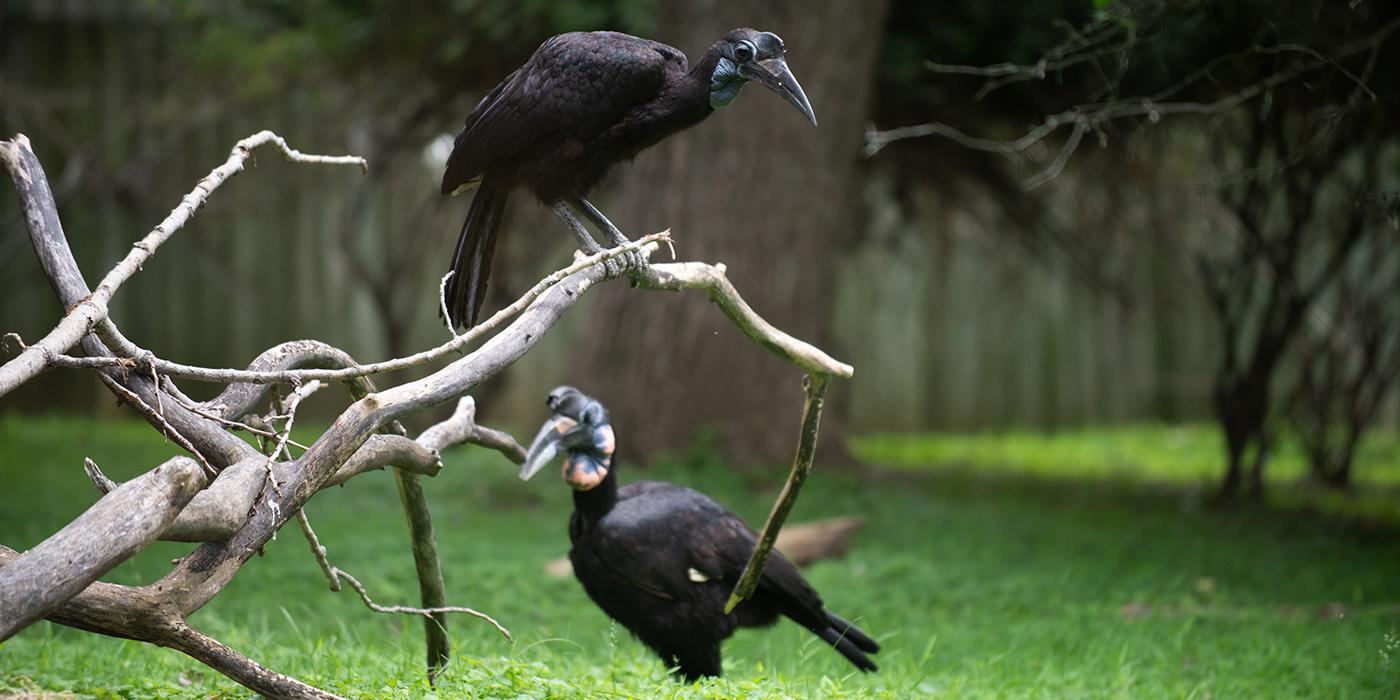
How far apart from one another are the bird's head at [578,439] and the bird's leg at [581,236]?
69 centimetres

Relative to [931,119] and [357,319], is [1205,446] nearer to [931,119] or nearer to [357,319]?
[931,119]

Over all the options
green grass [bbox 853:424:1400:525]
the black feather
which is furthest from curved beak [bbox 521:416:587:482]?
green grass [bbox 853:424:1400:525]

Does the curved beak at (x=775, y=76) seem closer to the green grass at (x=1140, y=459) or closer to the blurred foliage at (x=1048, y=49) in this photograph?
the blurred foliage at (x=1048, y=49)

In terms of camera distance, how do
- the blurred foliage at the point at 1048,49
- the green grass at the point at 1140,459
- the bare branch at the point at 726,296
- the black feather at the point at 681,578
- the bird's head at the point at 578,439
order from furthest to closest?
the green grass at the point at 1140,459, the blurred foliage at the point at 1048,49, the bird's head at the point at 578,439, the black feather at the point at 681,578, the bare branch at the point at 726,296

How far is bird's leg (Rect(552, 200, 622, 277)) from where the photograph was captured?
2567 millimetres

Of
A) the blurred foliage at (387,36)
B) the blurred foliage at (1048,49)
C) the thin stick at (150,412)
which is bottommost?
the thin stick at (150,412)

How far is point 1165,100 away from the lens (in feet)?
20.4

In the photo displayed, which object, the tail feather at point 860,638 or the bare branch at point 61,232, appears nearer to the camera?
the bare branch at point 61,232

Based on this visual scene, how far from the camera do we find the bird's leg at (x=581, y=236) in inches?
101

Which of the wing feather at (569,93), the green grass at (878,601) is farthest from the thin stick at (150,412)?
the wing feather at (569,93)

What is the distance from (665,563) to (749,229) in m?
3.30

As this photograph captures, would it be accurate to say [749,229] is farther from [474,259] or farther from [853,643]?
[474,259]

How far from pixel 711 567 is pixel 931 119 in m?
4.54

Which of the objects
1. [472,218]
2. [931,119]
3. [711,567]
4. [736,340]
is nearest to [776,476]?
[736,340]
